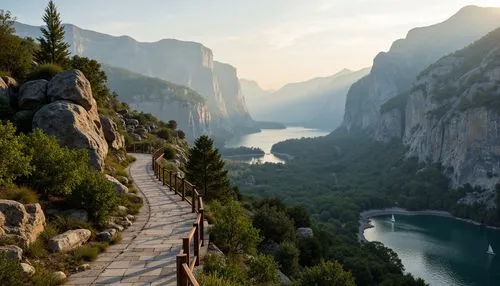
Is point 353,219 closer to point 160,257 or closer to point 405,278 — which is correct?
point 405,278

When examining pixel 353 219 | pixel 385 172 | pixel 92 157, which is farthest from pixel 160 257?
pixel 385 172

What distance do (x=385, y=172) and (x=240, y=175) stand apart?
215ft

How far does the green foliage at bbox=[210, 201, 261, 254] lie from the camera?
1516 centimetres

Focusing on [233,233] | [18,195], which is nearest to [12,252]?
[18,195]

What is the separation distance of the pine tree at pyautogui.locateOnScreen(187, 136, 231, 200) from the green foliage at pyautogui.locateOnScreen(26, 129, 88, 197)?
1801cm

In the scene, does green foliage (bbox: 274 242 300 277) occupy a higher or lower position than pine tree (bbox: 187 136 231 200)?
lower

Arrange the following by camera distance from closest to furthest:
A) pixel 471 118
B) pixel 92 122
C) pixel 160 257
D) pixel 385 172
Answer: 1. pixel 160 257
2. pixel 92 122
3. pixel 471 118
4. pixel 385 172

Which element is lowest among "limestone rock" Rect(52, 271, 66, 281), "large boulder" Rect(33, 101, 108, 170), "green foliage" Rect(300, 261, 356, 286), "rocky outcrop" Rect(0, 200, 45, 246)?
"green foliage" Rect(300, 261, 356, 286)

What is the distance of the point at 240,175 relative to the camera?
168 metres

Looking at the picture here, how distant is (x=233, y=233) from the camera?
15.3m

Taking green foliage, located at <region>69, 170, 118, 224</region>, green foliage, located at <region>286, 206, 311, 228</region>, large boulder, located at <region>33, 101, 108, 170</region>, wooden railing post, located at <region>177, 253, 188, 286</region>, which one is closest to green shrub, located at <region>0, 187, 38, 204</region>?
green foliage, located at <region>69, 170, 118, 224</region>

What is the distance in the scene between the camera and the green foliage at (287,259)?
24641 millimetres

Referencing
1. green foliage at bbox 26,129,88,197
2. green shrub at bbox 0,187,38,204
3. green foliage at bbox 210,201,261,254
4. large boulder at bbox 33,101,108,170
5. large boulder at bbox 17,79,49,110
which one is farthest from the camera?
large boulder at bbox 17,79,49,110

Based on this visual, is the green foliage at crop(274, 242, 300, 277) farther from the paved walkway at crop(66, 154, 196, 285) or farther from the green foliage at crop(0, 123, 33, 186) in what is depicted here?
the green foliage at crop(0, 123, 33, 186)
